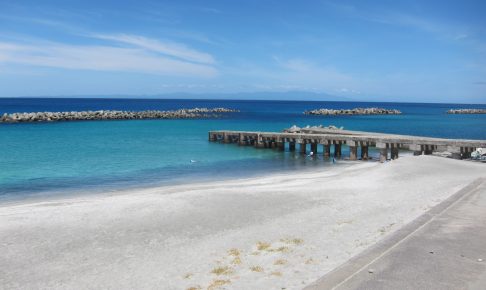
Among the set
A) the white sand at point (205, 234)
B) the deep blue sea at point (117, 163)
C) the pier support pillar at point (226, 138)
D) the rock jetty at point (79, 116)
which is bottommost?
the deep blue sea at point (117, 163)

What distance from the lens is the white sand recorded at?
344 inches

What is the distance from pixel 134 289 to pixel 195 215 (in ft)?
17.9

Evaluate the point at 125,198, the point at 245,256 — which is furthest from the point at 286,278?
the point at 125,198

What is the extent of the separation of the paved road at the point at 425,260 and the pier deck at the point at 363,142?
56.5 feet

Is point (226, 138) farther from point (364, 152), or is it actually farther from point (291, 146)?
point (364, 152)

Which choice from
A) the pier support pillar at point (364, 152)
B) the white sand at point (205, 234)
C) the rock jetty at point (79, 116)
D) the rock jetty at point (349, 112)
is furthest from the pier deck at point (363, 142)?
the rock jetty at point (349, 112)

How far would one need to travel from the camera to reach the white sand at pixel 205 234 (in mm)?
8750

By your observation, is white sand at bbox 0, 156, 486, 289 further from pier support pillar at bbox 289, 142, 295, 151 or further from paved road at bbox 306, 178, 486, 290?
pier support pillar at bbox 289, 142, 295, 151

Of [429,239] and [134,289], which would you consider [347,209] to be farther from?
[134,289]

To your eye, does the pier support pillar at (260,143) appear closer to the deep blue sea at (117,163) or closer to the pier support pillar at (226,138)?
the deep blue sea at (117,163)

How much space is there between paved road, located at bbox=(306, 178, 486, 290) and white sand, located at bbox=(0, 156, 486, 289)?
784mm

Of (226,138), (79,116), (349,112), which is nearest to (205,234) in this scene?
(226,138)

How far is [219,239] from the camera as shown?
36.8 feet

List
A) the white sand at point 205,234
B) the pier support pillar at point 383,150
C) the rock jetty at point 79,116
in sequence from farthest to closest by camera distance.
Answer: the rock jetty at point 79,116
the pier support pillar at point 383,150
the white sand at point 205,234
